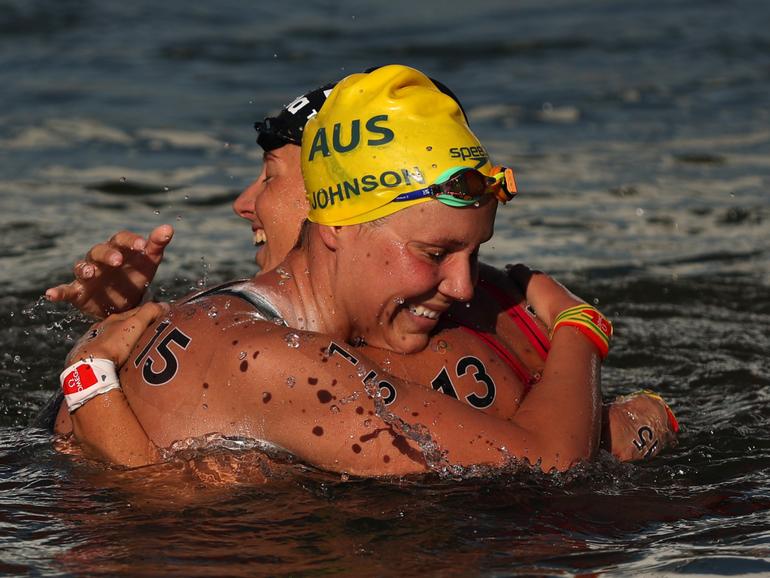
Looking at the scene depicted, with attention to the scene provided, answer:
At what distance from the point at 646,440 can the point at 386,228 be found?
180 cm

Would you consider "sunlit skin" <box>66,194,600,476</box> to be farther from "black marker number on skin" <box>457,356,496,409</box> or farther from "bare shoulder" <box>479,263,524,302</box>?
"bare shoulder" <box>479,263,524,302</box>

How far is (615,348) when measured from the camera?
8.98 metres

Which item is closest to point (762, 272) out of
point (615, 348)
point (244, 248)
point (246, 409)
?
point (615, 348)

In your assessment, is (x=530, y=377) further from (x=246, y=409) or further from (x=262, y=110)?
(x=262, y=110)

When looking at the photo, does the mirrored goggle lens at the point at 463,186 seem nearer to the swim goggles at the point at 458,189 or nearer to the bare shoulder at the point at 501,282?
the swim goggles at the point at 458,189

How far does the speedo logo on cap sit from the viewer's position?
17.9 feet

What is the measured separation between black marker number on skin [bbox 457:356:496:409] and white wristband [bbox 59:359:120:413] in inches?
56.7

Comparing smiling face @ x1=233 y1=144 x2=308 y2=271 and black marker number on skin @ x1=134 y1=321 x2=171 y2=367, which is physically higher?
smiling face @ x1=233 y1=144 x2=308 y2=271

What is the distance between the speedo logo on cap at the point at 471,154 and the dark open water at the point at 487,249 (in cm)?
129

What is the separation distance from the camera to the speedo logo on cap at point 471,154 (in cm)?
544

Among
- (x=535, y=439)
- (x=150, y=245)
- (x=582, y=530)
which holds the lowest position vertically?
(x=582, y=530)

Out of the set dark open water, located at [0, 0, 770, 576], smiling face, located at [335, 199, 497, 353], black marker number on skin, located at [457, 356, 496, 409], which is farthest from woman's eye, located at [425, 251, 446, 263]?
dark open water, located at [0, 0, 770, 576]

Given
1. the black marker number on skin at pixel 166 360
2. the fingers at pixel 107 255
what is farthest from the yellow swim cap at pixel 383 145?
the fingers at pixel 107 255

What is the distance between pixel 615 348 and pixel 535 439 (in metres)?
3.75
